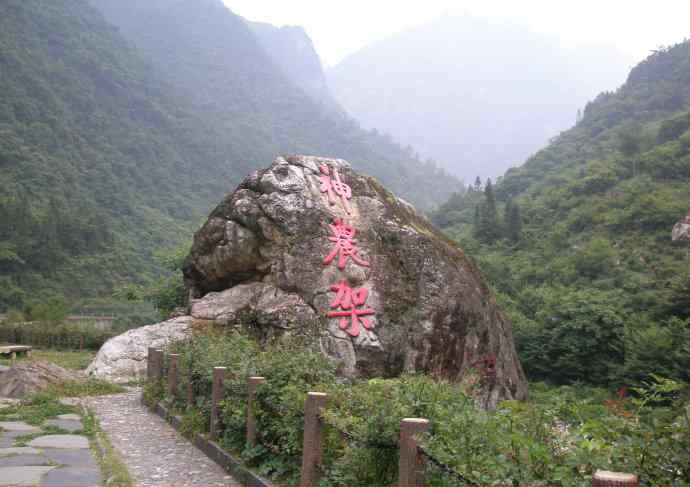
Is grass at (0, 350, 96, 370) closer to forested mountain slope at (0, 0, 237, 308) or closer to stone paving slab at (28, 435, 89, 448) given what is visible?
stone paving slab at (28, 435, 89, 448)

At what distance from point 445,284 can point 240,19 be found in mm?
102478

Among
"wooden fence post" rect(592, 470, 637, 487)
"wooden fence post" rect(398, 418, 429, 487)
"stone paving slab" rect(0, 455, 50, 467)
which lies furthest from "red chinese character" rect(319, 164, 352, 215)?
"wooden fence post" rect(592, 470, 637, 487)

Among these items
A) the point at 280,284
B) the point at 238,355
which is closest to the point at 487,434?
the point at 238,355

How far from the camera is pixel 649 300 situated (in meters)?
20.0

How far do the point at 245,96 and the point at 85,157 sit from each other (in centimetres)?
4022

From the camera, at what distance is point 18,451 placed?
5160 millimetres

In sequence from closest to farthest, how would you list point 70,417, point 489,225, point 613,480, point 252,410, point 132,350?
1. point 613,480
2. point 252,410
3. point 70,417
4. point 132,350
5. point 489,225

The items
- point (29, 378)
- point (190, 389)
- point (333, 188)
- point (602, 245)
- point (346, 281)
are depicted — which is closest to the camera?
point (190, 389)

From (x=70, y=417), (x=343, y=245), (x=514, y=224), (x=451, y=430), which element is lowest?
(x=70, y=417)

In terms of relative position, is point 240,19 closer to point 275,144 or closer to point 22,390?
point 275,144

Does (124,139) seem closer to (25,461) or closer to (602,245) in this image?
(602,245)

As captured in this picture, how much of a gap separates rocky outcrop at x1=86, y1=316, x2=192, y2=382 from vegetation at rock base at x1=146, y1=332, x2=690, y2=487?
5119 millimetres

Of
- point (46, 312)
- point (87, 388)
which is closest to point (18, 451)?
point (87, 388)

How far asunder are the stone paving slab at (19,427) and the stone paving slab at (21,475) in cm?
153
